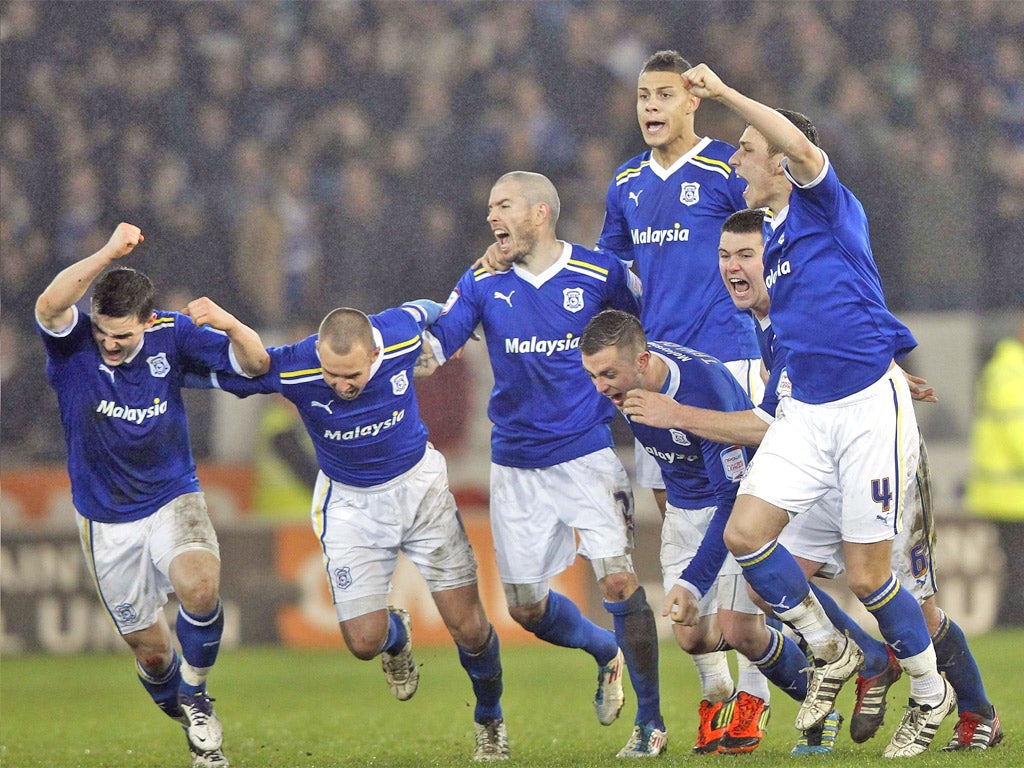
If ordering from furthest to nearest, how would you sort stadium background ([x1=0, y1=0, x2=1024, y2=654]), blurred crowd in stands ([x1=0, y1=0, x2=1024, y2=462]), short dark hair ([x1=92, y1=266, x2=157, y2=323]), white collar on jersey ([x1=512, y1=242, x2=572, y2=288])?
blurred crowd in stands ([x1=0, y1=0, x2=1024, y2=462]) → stadium background ([x1=0, y1=0, x2=1024, y2=654]) → white collar on jersey ([x1=512, y1=242, x2=572, y2=288]) → short dark hair ([x1=92, y1=266, x2=157, y2=323])

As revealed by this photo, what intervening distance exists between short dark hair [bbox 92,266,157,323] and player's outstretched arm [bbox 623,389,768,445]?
2034 millimetres

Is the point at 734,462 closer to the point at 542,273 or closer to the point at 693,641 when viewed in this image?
the point at 693,641

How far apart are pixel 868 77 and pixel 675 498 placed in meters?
8.00

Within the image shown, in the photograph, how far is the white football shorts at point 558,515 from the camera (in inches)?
251

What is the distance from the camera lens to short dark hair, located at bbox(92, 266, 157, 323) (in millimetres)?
6027

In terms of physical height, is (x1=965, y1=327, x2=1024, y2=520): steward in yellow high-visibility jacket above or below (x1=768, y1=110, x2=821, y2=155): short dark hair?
below

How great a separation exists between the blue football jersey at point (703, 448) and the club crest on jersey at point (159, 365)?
78.6 inches

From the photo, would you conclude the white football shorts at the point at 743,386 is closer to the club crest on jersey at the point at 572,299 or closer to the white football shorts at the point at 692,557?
the white football shorts at the point at 692,557

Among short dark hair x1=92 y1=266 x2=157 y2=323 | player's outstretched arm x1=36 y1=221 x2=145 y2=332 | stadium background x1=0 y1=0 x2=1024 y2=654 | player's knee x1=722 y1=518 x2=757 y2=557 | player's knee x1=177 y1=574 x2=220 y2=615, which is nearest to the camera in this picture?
player's knee x1=722 y1=518 x2=757 y2=557

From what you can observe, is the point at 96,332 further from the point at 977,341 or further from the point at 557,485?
the point at 977,341

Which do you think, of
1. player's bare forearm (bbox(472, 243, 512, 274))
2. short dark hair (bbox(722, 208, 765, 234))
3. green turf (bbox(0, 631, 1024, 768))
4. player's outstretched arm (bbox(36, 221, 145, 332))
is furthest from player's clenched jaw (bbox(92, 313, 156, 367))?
short dark hair (bbox(722, 208, 765, 234))

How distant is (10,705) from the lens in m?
8.70

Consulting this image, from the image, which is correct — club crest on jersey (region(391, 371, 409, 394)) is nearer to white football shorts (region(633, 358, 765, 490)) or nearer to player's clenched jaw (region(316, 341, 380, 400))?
player's clenched jaw (region(316, 341, 380, 400))

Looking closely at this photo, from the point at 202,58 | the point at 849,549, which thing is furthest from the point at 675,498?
the point at 202,58
